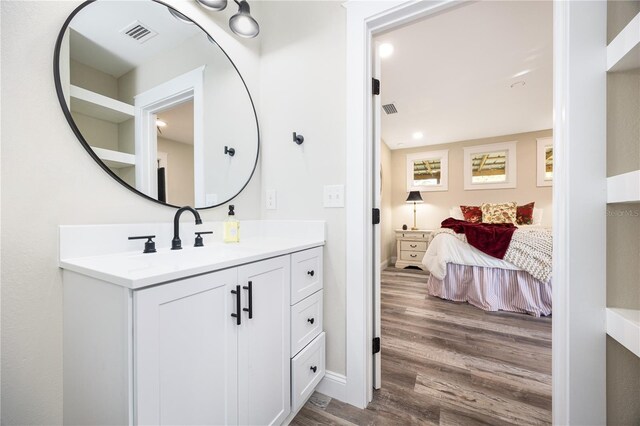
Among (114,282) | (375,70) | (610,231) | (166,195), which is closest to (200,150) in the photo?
(166,195)

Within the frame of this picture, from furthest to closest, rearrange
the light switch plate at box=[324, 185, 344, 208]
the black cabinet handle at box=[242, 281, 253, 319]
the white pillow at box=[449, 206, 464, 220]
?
the white pillow at box=[449, 206, 464, 220], the light switch plate at box=[324, 185, 344, 208], the black cabinet handle at box=[242, 281, 253, 319]

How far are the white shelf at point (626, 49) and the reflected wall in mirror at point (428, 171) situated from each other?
4521mm

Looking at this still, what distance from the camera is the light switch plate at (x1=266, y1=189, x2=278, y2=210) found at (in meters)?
1.55

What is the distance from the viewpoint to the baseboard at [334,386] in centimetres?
129

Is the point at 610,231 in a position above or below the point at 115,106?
below

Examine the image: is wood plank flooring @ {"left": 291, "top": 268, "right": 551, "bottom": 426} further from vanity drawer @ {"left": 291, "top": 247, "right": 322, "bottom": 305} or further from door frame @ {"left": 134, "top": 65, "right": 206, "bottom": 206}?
door frame @ {"left": 134, "top": 65, "right": 206, "bottom": 206}

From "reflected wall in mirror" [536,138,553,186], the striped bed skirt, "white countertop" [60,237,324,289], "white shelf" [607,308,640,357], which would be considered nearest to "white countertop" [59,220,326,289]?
"white countertop" [60,237,324,289]

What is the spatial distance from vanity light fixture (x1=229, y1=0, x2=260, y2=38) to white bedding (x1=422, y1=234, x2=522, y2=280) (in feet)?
9.23

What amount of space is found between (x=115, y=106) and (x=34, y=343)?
0.89 metres

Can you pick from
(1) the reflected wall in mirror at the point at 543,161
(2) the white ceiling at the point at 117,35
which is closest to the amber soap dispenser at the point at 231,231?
(2) the white ceiling at the point at 117,35

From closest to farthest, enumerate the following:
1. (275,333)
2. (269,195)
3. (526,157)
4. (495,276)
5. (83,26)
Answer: (83,26) < (275,333) < (269,195) < (495,276) < (526,157)

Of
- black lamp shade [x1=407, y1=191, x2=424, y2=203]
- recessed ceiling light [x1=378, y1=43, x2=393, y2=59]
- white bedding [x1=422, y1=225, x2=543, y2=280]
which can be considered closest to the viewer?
recessed ceiling light [x1=378, y1=43, x2=393, y2=59]

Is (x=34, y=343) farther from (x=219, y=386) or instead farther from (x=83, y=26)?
(x=83, y=26)

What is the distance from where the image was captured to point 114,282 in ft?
1.98
